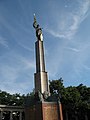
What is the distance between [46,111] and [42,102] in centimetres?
89

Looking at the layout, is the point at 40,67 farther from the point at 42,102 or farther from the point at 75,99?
the point at 75,99

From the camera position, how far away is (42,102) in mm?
18500

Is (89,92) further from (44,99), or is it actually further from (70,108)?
(44,99)

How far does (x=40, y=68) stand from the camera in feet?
70.6

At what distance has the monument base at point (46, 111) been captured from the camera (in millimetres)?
18203

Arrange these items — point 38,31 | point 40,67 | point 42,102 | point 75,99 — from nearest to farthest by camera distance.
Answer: point 42,102
point 40,67
point 38,31
point 75,99

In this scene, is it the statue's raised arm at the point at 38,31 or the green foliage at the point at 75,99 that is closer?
the statue's raised arm at the point at 38,31

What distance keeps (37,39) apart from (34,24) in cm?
202

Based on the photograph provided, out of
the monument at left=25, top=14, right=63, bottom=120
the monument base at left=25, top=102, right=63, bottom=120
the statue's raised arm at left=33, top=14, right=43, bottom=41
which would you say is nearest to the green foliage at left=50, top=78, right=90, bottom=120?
the statue's raised arm at left=33, top=14, right=43, bottom=41

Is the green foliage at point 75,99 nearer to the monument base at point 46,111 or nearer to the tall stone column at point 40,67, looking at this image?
the tall stone column at point 40,67

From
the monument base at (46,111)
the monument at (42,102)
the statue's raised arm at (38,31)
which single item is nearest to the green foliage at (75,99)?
the statue's raised arm at (38,31)

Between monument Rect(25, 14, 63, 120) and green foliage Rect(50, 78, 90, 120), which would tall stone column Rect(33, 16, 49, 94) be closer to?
monument Rect(25, 14, 63, 120)

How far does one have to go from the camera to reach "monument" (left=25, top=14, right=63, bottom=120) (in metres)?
18.4

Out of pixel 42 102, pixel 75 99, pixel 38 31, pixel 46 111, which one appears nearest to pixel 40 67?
pixel 42 102
